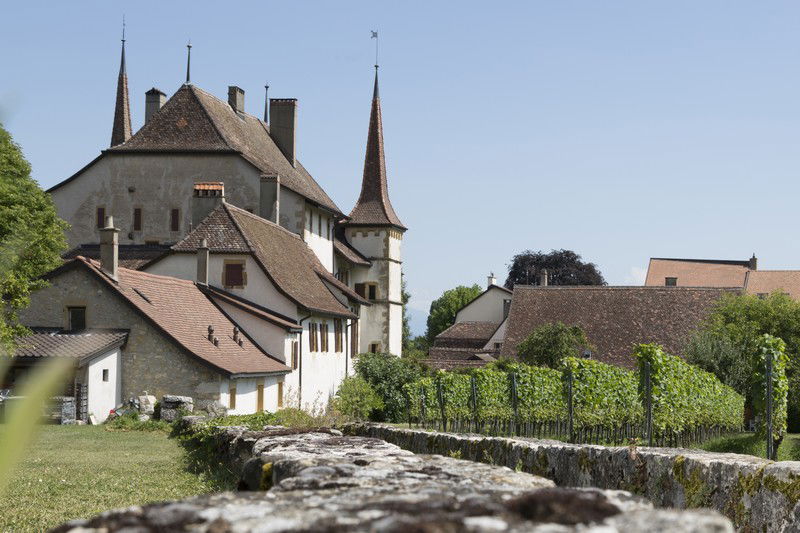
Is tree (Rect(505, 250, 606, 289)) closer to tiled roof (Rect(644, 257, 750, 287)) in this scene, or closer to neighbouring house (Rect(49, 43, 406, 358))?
tiled roof (Rect(644, 257, 750, 287))

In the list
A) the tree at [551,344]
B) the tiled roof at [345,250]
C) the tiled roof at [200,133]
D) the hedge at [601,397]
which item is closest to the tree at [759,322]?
the tree at [551,344]

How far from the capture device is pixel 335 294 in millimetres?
54812

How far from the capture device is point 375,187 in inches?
2859

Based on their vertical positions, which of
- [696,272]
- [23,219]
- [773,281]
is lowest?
[23,219]

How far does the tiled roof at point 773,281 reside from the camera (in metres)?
95.9

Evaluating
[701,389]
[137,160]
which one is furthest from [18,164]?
[701,389]

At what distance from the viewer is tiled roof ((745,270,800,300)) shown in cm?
9588

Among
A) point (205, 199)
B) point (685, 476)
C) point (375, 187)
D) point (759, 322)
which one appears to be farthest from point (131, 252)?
point (685, 476)

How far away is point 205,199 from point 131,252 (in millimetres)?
5324

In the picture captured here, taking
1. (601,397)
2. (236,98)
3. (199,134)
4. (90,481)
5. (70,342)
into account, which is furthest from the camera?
(236,98)

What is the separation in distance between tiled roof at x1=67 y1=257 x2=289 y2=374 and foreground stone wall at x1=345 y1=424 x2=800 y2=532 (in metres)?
24.5

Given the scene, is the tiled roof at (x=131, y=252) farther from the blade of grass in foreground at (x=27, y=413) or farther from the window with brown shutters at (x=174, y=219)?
the blade of grass in foreground at (x=27, y=413)

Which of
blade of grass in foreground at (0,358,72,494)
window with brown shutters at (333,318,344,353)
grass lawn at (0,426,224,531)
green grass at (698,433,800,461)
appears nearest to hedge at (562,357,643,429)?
green grass at (698,433,800,461)

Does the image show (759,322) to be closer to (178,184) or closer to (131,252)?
(178,184)
